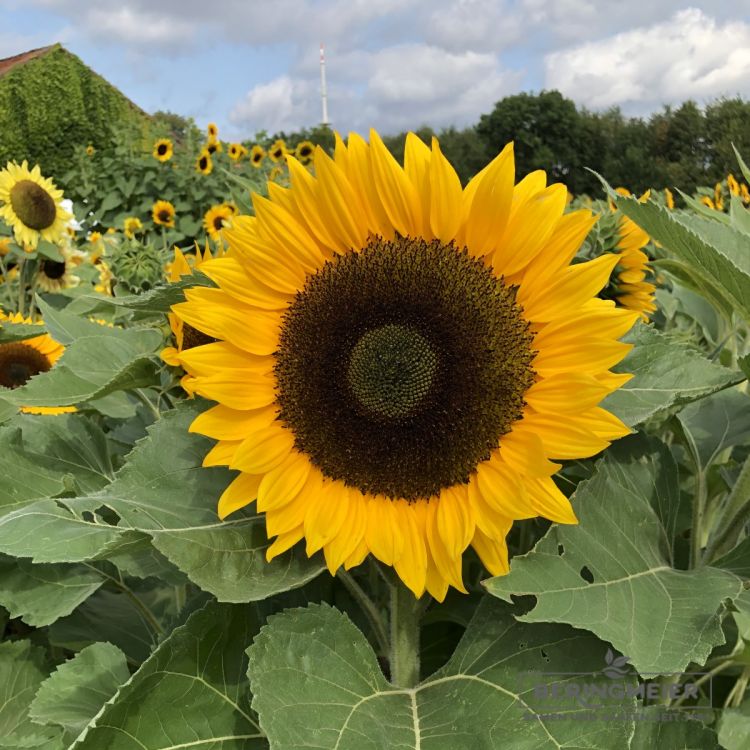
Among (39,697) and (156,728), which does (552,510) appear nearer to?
(156,728)

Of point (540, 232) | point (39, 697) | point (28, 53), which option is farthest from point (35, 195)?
point (28, 53)

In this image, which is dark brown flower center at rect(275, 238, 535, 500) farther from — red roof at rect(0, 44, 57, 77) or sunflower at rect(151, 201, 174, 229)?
red roof at rect(0, 44, 57, 77)

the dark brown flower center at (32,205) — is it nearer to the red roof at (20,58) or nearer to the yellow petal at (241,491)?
the yellow petal at (241,491)

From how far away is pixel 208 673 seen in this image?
0.98m

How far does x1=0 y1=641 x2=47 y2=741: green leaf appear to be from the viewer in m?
1.32

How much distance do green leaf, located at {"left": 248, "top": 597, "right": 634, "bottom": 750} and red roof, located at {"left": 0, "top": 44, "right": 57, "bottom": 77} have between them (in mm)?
13969

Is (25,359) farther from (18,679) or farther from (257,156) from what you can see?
(257,156)

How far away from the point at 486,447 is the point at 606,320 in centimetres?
21

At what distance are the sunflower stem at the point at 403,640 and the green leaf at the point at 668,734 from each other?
0.28 meters

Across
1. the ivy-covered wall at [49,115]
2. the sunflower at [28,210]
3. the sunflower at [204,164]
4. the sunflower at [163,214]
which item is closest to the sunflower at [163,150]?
the sunflower at [204,164]

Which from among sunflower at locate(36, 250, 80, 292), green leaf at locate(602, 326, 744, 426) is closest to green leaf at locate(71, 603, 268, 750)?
green leaf at locate(602, 326, 744, 426)

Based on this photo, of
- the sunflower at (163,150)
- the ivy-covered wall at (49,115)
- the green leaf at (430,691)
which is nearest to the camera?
the green leaf at (430,691)

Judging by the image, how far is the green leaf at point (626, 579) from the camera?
0.83 meters

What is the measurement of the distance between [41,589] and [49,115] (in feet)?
41.4
